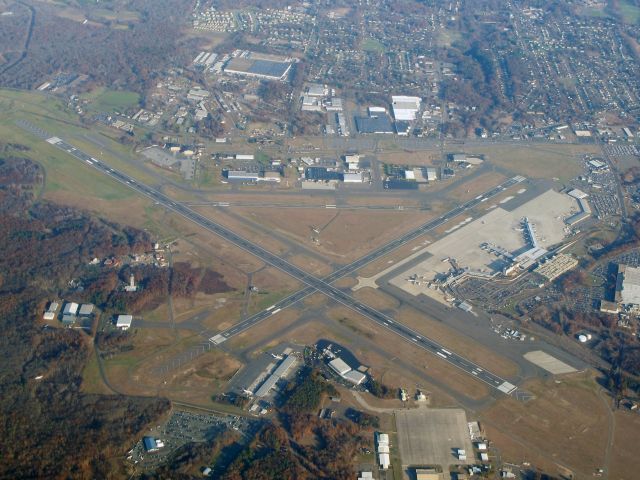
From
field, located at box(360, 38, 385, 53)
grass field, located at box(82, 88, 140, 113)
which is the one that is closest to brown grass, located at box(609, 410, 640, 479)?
grass field, located at box(82, 88, 140, 113)

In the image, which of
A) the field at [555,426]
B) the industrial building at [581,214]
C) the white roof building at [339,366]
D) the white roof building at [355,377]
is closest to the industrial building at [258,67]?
the industrial building at [581,214]

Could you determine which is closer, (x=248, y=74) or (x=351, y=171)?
(x=351, y=171)

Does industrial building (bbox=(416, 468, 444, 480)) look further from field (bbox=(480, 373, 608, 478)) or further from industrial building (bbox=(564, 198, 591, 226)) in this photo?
industrial building (bbox=(564, 198, 591, 226))

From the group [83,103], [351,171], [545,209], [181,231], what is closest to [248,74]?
[83,103]

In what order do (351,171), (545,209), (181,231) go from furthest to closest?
(351,171) → (545,209) → (181,231)

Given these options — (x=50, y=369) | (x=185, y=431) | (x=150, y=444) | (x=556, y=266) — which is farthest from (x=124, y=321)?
(x=556, y=266)

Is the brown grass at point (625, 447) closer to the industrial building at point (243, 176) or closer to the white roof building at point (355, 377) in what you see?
the white roof building at point (355, 377)

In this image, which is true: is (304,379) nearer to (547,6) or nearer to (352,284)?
(352,284)
